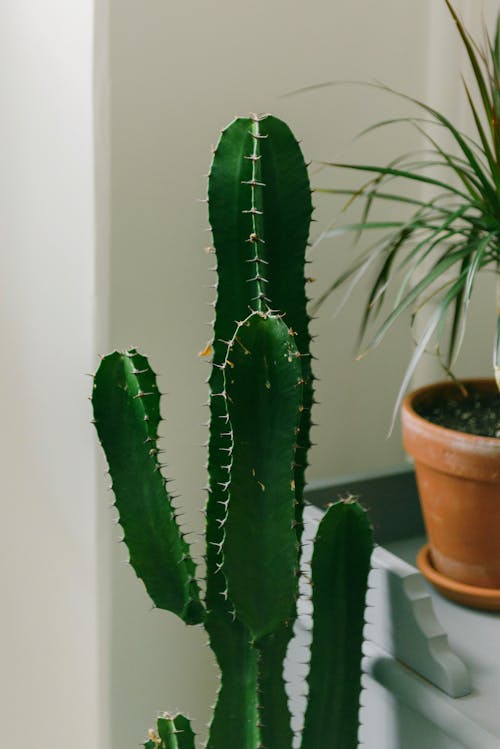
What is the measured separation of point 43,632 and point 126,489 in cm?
57

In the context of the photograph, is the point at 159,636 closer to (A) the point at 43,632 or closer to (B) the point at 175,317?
(A) the point at 43,632

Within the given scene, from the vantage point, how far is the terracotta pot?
118 centimetres

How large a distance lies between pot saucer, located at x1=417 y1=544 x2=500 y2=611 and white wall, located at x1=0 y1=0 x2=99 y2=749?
0.46 metres

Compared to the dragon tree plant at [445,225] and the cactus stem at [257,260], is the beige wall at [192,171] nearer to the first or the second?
the dragon tree plant at [445,225]

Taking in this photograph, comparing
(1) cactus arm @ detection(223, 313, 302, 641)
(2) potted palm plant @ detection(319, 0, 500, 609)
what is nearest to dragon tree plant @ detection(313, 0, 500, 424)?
(2) potted palm plant @ detection(319, 0, 500, 609)

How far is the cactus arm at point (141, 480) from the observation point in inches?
40.2

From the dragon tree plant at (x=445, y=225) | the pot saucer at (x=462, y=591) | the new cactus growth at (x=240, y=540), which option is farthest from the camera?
the pot saucer at (x=462, y=591)

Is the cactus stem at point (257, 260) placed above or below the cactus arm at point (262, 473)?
above

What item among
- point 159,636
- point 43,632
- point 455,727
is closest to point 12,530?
point 43,632

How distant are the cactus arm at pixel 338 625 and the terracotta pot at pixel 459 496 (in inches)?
8.1

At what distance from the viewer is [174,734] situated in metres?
1.06

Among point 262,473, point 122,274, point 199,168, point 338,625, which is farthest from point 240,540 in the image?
point 199,168

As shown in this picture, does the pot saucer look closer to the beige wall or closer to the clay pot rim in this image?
the clay pot rim

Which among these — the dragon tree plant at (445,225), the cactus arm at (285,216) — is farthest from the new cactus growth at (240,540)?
the dragon tree plant at (445,225)
